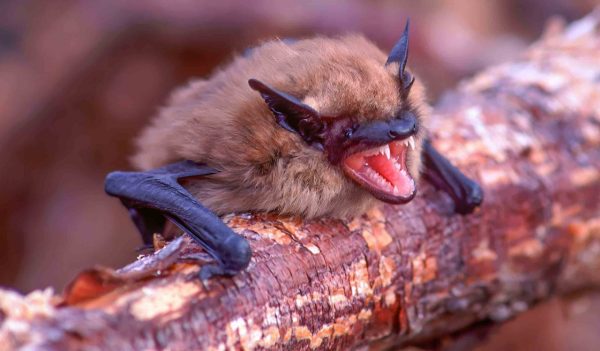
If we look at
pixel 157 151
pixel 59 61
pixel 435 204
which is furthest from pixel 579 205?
pixel 59 61

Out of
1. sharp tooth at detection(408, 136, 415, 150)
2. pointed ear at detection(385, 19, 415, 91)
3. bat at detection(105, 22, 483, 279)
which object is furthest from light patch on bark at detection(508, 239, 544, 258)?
pointed ear at detection(385, 19, 415, 91)

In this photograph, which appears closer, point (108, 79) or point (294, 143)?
point (294, 143)

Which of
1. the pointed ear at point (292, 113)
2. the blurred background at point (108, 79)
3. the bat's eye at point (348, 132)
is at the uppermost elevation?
Answer: the blurred background at point (108, 79)

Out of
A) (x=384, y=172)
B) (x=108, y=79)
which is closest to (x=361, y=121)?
(x=384, y=172)

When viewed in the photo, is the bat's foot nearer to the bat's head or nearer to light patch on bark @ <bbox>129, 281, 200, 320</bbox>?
light patch on bark @ <bbox>129, 281, 200, 320</bbox>

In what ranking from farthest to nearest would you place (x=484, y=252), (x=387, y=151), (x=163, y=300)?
(x=484, y=252) → (x=387, y=151) → (x=163, y=300)

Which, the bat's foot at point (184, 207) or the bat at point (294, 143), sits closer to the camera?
the bat's foot at point (184, 207)

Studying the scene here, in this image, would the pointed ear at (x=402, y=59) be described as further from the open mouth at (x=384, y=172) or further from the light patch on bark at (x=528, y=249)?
the light patch on bark at (x=528, y=249)

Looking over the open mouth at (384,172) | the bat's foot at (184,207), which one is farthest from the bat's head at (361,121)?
the bat's foot at (184,207)

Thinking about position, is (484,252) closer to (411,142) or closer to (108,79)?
(411,142)
